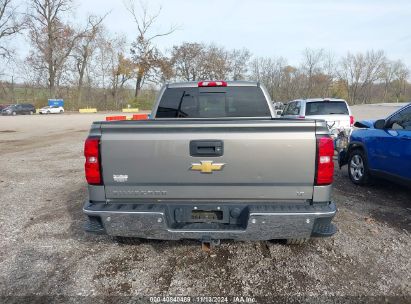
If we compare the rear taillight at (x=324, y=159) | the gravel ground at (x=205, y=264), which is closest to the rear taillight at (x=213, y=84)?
the rear taillight at (x=324, y=159)

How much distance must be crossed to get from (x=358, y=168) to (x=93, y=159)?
5696 millimetres

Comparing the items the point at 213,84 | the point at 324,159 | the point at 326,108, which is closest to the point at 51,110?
the point at 326,108

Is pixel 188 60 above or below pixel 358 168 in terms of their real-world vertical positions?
above

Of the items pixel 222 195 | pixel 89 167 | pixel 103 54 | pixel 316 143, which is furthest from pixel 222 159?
pixel 103 54

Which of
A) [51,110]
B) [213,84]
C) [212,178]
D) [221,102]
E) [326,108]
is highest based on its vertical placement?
[213,84]

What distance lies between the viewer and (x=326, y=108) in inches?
410

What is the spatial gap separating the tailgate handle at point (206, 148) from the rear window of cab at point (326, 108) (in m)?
8.20

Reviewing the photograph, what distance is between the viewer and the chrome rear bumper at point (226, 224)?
2873 mm

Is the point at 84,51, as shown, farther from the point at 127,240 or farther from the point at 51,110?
the point at 127,240

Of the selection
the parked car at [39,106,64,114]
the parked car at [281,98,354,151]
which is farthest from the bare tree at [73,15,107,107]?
the parked car at [281,98,354,151]

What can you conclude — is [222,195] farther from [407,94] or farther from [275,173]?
[407,94]

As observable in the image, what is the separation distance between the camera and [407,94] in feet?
283

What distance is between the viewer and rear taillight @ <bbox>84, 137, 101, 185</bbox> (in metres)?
2.97

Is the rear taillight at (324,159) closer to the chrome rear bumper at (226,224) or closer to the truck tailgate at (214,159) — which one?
the truck tailgate at (214,159)
